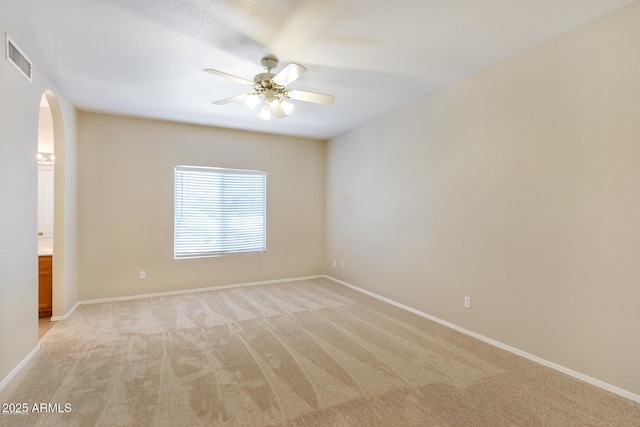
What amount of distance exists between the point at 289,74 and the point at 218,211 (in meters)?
3.27

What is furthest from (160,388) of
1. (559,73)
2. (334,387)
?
(559,73)

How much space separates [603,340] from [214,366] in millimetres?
3025

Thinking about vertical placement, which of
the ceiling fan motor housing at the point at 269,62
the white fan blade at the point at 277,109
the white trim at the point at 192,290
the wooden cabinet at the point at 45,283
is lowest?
the white trim at the point at 192,290

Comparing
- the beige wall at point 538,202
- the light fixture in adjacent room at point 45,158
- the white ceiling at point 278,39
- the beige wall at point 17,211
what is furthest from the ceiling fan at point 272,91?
the light fixture in adjacent room at point 45,158

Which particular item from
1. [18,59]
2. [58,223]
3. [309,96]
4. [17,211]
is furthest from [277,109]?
[58,223]

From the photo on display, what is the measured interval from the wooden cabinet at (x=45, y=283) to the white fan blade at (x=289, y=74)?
3.57 m

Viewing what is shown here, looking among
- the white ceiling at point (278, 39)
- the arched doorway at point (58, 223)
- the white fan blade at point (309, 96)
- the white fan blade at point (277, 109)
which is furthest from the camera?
the arched doorway at point (58, 223)

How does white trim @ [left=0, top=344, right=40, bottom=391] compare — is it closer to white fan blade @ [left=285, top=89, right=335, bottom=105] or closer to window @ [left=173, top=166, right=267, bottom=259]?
window @ [left=173, top=166, right=267, bottom=259]

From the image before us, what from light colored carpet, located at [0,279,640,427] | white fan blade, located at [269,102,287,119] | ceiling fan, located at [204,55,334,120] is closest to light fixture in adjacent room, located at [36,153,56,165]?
light colored carpet, located at [0,279,640,427]

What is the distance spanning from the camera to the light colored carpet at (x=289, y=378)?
6.33 ft

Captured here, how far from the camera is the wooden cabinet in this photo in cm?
369

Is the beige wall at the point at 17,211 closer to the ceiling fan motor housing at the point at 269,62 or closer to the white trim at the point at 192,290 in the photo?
the white trim at the point at 192,290

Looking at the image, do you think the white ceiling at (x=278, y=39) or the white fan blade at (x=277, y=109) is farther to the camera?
the white fan blade at (x=277, y=109)

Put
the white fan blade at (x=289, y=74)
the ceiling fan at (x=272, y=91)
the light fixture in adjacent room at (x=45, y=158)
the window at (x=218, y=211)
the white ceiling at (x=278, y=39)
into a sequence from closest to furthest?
1. the white ceiling at (x=278, y=39)
2. the white fan blade at (x=289, y=74)
3. the ceiling fan at (x=272, y=91)
4. the light fixture in adjacent room at (x=45, y=158)
5. the window at (x=218, y=211)
